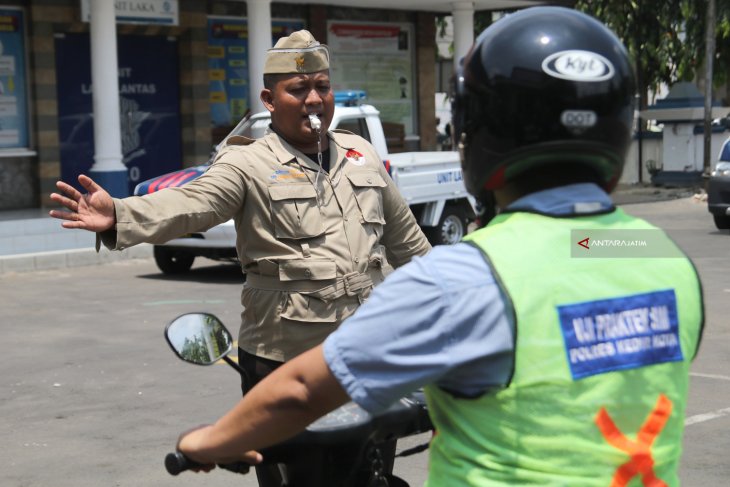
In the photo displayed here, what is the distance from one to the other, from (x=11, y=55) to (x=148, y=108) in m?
2.56

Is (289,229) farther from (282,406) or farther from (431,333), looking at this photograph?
(431,333)

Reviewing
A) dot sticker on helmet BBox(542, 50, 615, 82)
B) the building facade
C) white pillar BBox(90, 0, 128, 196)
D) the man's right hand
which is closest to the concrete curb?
white pillar BBox(90, 0, 128, 196)

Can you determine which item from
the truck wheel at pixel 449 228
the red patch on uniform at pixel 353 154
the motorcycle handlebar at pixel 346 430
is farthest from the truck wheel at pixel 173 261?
the motorcycle handlebar at pixel 346 430

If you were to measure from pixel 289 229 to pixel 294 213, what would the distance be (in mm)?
51

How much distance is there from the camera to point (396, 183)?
13859 mm

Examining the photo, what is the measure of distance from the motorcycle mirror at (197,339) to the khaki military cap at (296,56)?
56.1 inches

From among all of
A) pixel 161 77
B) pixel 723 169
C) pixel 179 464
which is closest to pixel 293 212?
pixel 179 464

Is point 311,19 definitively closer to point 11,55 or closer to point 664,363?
point 11,55

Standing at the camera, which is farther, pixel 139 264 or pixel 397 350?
pixel 139 264

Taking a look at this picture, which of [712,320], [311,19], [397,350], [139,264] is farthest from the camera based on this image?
[311,19]

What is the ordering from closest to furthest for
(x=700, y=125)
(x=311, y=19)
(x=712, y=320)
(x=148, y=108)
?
(x=712, y=320)
(x=148, y=108)
(x=311, y=19)
(x=700, y=125)

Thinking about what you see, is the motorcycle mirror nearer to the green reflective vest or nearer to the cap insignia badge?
the green reflective vest

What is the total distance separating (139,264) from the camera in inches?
575

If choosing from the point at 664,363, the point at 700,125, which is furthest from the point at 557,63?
the point at 700,125
